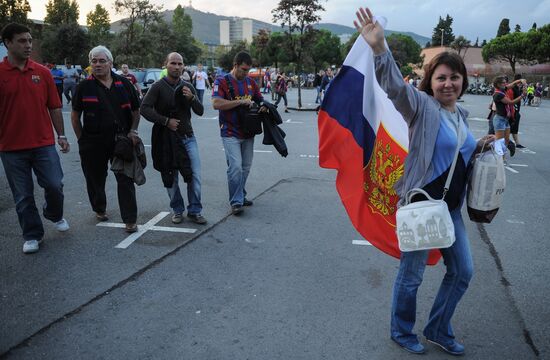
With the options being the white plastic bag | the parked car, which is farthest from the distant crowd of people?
the parked car

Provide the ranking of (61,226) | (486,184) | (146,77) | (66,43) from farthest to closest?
1. (66,43)
2. (146,77)
3. (61,226)
4. (486,184)

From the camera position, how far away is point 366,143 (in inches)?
128

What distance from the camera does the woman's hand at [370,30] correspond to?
2486mm

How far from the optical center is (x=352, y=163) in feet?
11.3

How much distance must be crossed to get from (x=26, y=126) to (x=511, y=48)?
65.9m

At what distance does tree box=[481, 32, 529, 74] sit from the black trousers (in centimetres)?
6308

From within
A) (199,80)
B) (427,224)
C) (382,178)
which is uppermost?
(199,80)

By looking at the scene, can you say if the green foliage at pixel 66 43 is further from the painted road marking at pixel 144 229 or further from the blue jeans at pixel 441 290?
the blue jeans at pixel 441 290

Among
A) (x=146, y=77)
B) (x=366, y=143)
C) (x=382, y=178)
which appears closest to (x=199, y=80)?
(x=146, y=77)

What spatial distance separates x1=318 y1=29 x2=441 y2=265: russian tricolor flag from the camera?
3090 millimetres

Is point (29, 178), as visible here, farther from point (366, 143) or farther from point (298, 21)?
point (298, 21)

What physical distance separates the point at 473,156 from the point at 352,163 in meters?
0.89

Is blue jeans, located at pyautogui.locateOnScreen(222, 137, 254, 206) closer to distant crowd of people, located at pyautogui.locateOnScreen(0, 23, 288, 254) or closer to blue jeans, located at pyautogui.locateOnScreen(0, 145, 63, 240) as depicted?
distant crowd of people, located at pyautogui.locateOnScreen(0, 23, 288, 254)

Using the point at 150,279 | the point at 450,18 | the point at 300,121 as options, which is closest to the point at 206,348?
the point at 150,279
